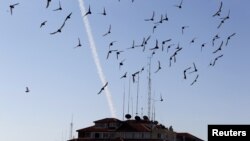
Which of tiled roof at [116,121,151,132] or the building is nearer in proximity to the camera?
the building

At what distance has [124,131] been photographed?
141 metres

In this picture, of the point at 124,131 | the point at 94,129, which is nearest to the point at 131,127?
the point at 124,131

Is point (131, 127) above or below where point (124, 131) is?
above

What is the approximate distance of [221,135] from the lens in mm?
32750

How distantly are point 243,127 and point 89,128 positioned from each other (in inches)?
4521

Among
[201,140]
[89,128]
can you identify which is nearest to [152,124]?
[89,128]

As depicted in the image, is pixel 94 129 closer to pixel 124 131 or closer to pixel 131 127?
pixel 124 131

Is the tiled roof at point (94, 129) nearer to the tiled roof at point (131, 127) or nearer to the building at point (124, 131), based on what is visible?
the building at point (124, 131)

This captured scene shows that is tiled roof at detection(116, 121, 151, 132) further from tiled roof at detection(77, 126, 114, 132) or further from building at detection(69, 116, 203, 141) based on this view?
tiled roof at detection(77, 126, 114, 132)

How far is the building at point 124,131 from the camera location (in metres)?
140

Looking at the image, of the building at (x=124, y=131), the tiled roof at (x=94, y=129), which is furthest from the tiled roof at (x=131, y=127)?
the tiled roof at (x=94, y=129)

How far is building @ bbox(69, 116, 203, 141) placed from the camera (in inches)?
5507

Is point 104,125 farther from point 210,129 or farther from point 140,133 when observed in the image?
point 210,129

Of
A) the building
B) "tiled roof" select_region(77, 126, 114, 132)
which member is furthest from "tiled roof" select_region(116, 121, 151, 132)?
"tiled roof" select_region(77, 126, 114, 132)
